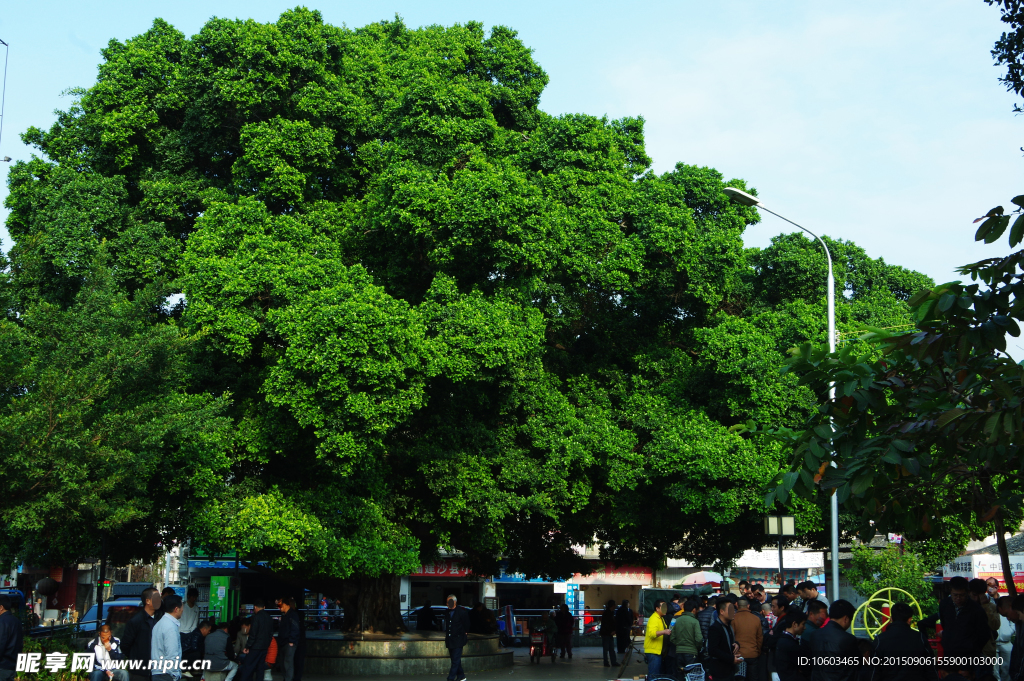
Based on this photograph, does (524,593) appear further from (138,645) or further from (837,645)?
(837,645)

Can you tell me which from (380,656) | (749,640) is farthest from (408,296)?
Answer: (749,640)

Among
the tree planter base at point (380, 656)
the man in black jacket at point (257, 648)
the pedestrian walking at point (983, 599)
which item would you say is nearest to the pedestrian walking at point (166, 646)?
the man in black jacket at point (257, 648)

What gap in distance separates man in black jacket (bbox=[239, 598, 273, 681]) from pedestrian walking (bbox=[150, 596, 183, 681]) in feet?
12.9

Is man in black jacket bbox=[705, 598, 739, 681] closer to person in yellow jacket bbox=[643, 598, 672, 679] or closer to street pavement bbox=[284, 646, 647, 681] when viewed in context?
person in yellow jacket bbox=[643, 598, 672, 679]

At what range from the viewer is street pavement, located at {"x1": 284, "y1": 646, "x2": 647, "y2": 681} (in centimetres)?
1950

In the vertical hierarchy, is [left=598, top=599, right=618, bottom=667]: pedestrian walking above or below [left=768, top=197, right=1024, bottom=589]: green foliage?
below

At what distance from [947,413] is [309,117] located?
16.5m

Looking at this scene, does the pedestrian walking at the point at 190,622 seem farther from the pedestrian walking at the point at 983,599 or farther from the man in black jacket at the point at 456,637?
the pedestrian walking at the point at 983,599

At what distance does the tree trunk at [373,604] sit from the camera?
21.3m

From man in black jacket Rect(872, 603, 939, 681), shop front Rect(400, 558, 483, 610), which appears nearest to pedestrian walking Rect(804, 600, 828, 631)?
man in black jacket Rect(872, 603, 939, 681)

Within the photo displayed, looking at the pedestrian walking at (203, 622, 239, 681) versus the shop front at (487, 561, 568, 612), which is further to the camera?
the shop front at (487, 561, 568, 612)

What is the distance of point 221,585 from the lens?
29141 millimetres

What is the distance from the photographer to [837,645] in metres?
Answer: 9.12

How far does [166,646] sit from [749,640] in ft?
23.2
